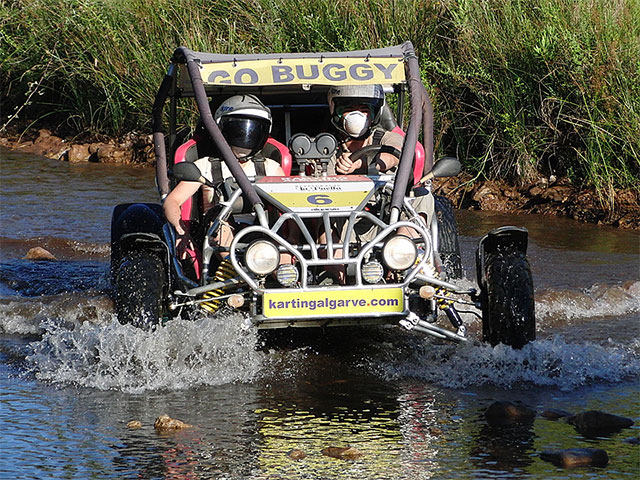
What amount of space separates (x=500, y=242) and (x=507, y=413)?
1410 mm

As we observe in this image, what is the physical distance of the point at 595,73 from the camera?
1162 centimetres

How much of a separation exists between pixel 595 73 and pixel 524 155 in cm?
116

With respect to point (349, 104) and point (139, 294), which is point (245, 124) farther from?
point (139, 294)

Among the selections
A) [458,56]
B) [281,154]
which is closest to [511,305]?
[281,154]

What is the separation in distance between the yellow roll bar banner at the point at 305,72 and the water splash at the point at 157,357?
166cm

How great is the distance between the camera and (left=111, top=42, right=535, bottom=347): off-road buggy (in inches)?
251

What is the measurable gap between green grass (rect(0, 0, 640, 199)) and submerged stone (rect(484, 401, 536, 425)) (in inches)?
229

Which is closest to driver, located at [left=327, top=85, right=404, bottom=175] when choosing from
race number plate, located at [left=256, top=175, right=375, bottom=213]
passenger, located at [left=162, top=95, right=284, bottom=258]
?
passenger, located at [left=162, top=95, right=284, bottom=258]

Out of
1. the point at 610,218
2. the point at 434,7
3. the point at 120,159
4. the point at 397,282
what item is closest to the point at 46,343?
the point at 397,282

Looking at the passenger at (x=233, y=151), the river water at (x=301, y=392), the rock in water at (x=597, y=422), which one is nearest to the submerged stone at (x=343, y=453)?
Answer: the river water at (x=301, y=392)

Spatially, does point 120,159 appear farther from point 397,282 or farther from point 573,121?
point 397,282

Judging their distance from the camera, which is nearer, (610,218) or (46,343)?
(46,343)

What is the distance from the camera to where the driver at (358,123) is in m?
7.65

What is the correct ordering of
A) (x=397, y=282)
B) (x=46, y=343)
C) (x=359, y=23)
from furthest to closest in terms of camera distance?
(x=359, y=23) < (x=46, y=343) < (x=397, y=282)
